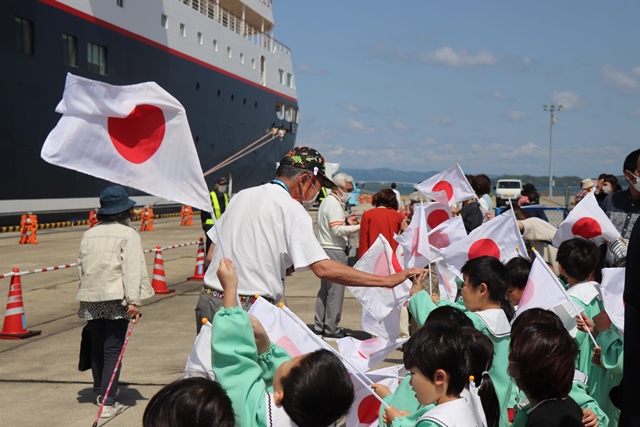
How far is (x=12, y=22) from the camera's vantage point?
65.1 feet

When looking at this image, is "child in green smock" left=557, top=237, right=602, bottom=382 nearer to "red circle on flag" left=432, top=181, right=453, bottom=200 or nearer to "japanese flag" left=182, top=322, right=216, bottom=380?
"japanese flag" left=182, top=322, right=216, bottom=380

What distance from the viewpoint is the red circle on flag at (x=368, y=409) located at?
11.3ft

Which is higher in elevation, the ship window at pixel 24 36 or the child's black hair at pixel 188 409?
the ship window at pixel 24 36

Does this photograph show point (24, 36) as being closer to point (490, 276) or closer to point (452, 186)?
point (452, 186)

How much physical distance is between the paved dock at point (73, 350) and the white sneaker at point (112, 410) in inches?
1.8

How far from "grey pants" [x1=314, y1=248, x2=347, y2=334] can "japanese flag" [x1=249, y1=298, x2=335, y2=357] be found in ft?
15.1

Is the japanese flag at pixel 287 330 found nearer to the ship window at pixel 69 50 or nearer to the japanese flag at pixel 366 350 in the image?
the japanese flag at pixel 366 350

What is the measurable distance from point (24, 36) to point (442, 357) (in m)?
20.4

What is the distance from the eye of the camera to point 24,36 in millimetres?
20453

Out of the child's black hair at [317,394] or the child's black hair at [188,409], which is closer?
the child's black hair at [188,409]

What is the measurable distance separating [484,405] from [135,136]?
209cm

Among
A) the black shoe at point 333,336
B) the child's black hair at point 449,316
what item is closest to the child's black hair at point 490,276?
the child's black hair at point 449,316

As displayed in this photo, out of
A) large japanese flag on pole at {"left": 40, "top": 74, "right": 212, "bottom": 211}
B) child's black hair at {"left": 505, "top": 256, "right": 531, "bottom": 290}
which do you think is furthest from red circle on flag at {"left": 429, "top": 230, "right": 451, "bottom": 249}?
large japanese flag on pole at {"left": 40, "top": 74, "right": 212, "bottom": 211}

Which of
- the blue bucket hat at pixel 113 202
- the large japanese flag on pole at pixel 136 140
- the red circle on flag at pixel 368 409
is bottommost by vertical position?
the red circle on flag at pixel 368 409
